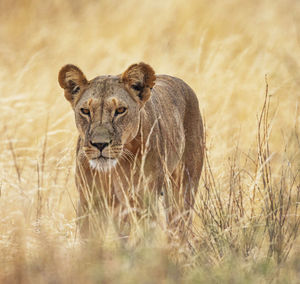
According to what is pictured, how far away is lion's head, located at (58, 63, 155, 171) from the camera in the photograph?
479 centimetres

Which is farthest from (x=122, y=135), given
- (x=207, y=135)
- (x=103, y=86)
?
(x=207, y=135)

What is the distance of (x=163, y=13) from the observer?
12.2 metres

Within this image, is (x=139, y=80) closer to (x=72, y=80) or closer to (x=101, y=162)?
(x=72, y=80)

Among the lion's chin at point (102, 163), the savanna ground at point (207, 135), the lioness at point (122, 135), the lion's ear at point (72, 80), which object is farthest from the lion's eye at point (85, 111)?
the savanna ground at point (207, 135)

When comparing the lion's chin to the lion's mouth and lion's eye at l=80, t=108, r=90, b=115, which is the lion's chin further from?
lion's eye at l=80, t=108, r=90, b=115

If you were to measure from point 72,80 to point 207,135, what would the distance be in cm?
103

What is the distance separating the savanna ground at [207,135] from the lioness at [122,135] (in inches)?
11.0

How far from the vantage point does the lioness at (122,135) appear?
480cm

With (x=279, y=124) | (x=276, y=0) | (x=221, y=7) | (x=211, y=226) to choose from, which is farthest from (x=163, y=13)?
(x=211, y=226)

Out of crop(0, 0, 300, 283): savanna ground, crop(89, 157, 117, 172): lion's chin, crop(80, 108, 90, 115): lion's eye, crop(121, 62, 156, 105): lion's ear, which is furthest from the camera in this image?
crop(121, 62, 156, 105): lion's ear

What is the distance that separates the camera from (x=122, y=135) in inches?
193

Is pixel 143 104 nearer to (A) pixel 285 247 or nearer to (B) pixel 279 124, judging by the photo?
(A) pixel 285 247

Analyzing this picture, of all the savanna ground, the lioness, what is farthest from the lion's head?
the savanna ground

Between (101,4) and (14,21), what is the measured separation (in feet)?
5.16
